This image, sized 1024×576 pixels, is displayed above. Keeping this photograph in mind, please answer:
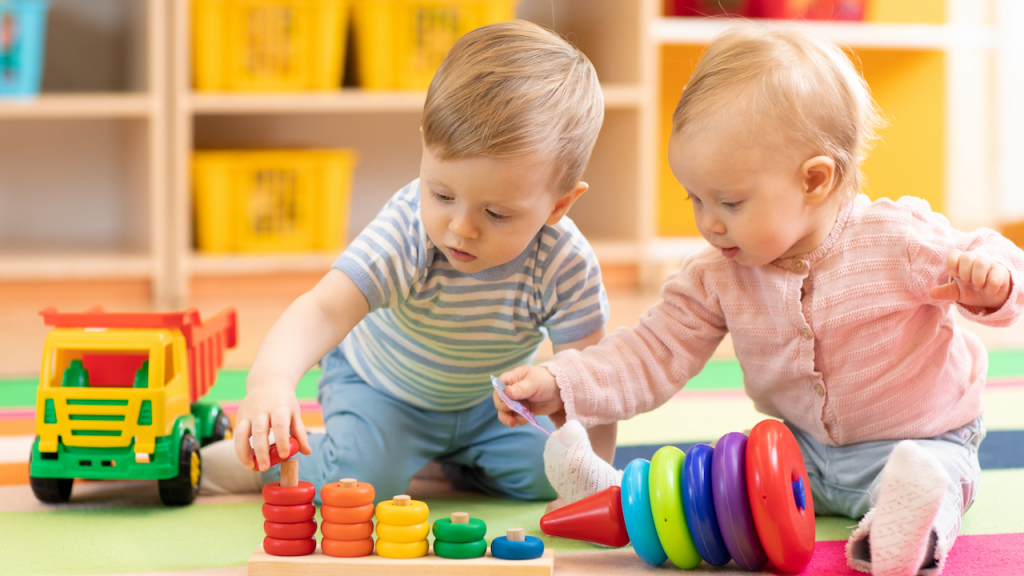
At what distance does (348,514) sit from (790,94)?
0.46 m

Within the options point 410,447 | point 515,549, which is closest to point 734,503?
point 515,549

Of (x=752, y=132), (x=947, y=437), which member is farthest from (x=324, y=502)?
(x=947, y=437)

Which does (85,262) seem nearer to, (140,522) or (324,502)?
(140,522)

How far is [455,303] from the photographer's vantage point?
2.94 ft

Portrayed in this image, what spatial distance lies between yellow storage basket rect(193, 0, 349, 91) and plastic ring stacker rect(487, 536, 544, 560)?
1415 millimetres

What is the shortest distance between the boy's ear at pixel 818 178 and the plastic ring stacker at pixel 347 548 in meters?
0.44

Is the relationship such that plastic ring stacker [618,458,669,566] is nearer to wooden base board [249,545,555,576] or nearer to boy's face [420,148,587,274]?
wooden base board [249,545,555,576]

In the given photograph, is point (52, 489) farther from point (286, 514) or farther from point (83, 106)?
point (83, 106)

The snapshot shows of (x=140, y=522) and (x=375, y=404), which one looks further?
(x=375, y=404)

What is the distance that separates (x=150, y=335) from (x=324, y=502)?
0.26 meters

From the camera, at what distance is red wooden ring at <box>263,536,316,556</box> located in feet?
2.22

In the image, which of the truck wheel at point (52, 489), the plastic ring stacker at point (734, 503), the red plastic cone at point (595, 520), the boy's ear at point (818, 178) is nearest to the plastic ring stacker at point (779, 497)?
the plastic ring stacker at point (734, 503)

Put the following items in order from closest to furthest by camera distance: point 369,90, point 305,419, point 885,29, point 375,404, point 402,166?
point 375,404 < point 305,419 < point 369,90 < point 885,29 < point 402,166

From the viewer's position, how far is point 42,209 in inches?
87.4
